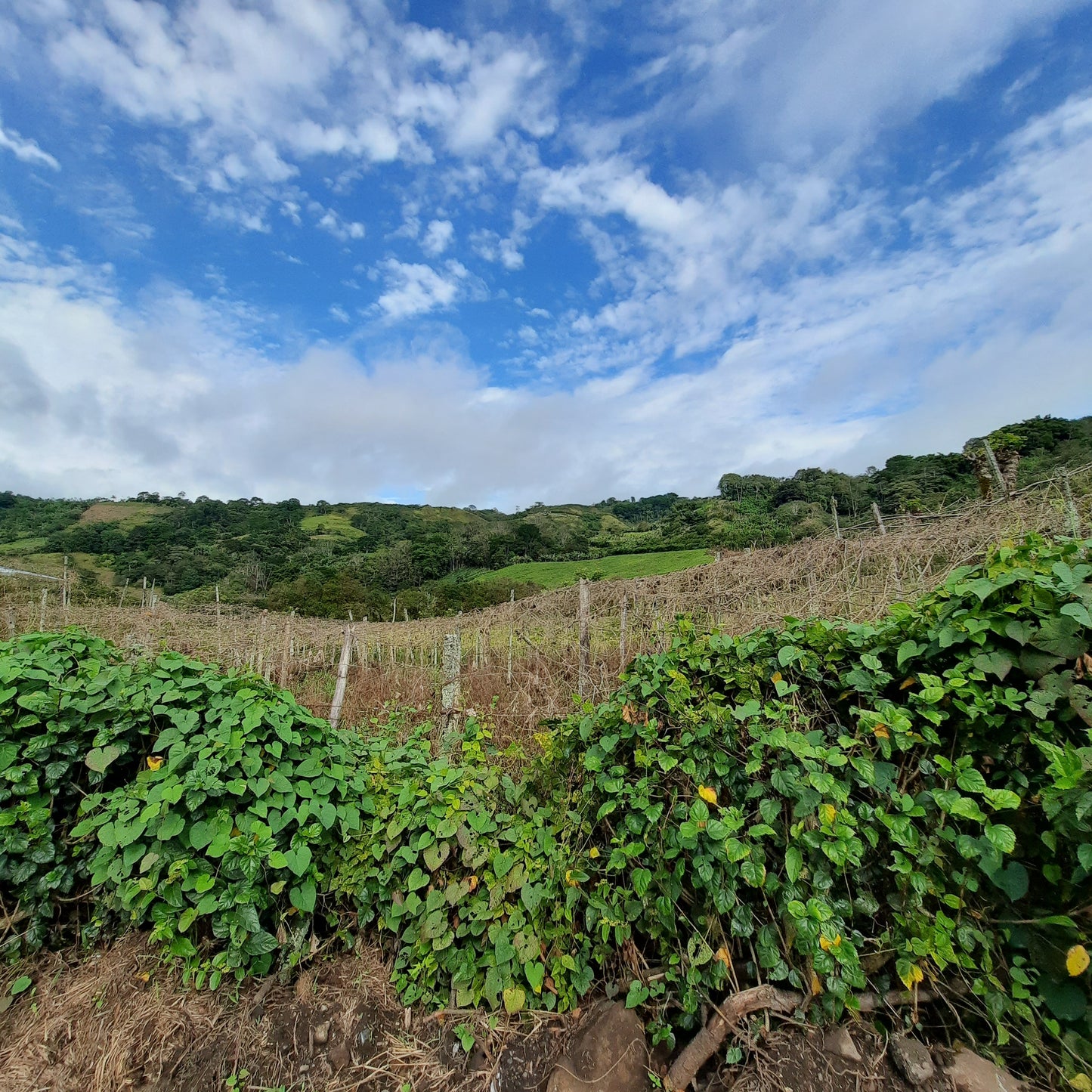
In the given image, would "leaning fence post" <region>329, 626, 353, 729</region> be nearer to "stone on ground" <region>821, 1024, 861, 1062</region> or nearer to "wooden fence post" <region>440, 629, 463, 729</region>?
"wooden fence post" <region>440, 629, 463, 729</region>

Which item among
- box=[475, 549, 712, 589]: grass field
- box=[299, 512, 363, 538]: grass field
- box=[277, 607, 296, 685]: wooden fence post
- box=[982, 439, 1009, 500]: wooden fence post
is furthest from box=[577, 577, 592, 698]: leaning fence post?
box=[299, 512, 363, 538]: grass field

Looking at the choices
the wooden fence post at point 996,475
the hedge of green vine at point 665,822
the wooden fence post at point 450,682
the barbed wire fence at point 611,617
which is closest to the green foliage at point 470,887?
the hedge of green vine at point 665,822

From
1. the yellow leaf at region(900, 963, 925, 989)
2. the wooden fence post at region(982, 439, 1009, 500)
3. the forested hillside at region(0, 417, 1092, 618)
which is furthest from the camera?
the forested hillside at region(0, 417, 1092, 618)

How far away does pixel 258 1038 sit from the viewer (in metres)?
2.30

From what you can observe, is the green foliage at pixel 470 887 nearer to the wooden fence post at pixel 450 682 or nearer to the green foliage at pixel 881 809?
the green foliage at pixel 881 809

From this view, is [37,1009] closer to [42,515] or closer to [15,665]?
[15,665]

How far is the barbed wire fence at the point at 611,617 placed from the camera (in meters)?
5.37

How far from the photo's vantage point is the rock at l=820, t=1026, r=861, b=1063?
172cm

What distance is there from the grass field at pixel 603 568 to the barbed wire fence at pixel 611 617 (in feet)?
38.2

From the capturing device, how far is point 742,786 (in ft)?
6.77

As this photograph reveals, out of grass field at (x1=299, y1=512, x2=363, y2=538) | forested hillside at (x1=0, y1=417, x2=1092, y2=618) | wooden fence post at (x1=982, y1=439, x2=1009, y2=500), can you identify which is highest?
grass field at (x1=299, y1=512, x2=363, y2=538)

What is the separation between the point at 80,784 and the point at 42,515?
7745 cm

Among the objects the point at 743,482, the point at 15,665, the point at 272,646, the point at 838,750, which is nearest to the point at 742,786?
the point at 838,750

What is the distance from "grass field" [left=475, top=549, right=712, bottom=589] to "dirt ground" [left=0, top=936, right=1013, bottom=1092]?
18.0 metres
